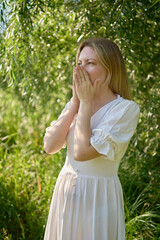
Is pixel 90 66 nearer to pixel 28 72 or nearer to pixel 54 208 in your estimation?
pixel 54 208

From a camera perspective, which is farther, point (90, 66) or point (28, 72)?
point (28, 72)

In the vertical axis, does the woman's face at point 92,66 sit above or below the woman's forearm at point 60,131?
above

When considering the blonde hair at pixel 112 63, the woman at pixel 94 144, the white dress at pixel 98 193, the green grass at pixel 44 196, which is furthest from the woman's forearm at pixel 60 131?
the green grass at pixel 44 196

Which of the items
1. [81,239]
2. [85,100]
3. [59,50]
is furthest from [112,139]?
[59,50]

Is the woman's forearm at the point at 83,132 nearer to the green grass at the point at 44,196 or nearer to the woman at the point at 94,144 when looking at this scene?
the woman at the point at 94,144

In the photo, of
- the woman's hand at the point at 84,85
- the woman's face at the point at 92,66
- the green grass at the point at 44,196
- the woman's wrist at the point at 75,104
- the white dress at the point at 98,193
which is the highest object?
the woman's face at the point at 92,66

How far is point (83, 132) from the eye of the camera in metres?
1.51

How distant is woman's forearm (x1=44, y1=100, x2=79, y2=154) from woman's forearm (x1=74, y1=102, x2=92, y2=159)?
17 centimetres

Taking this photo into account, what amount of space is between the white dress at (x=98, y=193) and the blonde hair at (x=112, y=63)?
0.32 ft

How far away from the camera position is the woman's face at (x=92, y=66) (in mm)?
1633

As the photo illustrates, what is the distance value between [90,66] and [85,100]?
0.22 m

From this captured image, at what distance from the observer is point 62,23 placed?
2842 mm

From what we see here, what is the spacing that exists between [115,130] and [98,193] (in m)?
0.41

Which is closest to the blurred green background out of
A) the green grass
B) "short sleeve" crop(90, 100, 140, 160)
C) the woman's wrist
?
the green grass
